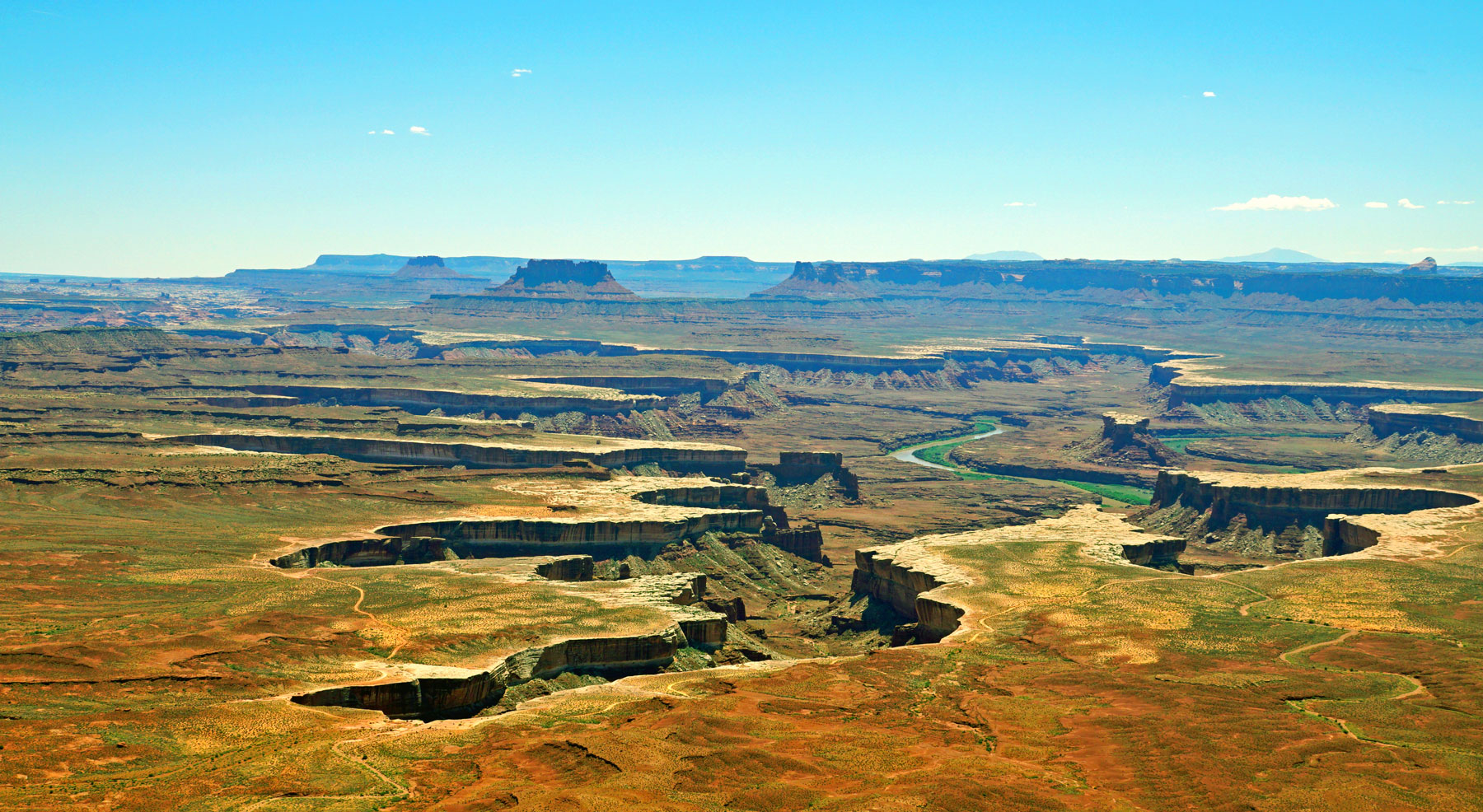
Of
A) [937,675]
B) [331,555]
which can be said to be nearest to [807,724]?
[937,675]

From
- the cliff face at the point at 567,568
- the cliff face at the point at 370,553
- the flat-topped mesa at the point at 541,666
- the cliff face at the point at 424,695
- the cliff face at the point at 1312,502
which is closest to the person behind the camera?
the cliff face at the point at 424,695

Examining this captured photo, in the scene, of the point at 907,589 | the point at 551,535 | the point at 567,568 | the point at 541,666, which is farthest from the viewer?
the point at 551,535

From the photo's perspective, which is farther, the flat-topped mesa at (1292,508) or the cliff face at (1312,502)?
the cliff face at (1312,502)

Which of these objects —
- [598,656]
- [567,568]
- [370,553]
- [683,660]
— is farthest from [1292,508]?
[598,656]

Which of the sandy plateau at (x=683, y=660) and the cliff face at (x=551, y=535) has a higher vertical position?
the sandy plateau at (x=683, y=660)

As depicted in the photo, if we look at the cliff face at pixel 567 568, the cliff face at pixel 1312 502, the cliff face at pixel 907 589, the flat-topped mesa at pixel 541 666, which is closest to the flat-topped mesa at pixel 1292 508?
the cliff face at pixel 1312 502

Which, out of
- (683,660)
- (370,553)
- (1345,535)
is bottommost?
(1345,535)

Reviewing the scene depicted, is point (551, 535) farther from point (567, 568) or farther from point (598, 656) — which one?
point (598, 656)

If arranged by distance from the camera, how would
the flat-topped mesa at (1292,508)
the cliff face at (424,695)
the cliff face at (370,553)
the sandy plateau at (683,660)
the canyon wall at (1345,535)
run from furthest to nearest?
the flat-topped mesa at (1292,508), the canyon wall at (1345,535), the cliff face at (370,553), the cliff face at (424,695), the sandy plateau at (683,660)

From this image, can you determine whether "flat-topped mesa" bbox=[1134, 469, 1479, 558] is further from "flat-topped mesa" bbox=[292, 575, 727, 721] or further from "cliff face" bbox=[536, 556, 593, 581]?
"flat-topped mesa" bbox=[292, 575, 727, 721]

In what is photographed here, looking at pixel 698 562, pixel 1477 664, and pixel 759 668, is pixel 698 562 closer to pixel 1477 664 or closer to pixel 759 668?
pixel 759 668

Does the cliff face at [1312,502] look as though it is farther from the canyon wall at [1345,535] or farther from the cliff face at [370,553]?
the cliff face at [370,553]

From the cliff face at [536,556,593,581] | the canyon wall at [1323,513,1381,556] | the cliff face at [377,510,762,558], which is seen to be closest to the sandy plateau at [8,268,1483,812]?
the cliff face at [377,510,762,558]
